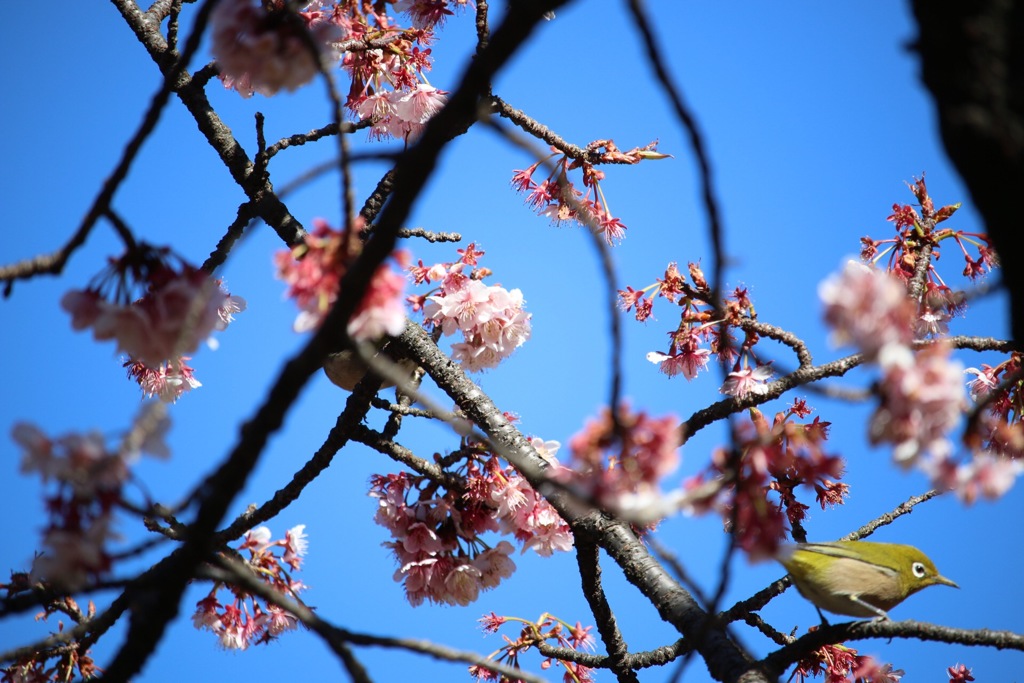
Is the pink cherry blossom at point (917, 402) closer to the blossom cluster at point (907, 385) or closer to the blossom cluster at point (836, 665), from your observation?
the blossom cluster at point (907, 385)

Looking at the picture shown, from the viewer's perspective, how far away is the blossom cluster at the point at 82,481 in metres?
1.29

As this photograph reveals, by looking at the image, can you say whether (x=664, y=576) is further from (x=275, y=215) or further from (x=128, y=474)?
(x=275, y=215)

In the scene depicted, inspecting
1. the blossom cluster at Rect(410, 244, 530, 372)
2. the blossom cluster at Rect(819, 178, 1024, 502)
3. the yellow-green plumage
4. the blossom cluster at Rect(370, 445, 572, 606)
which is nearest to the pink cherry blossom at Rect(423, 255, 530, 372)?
the blossom cluster at Rect(410, 244, 530, 372)

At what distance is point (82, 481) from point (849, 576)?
1938 mm

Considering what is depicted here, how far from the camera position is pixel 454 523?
2.98 m

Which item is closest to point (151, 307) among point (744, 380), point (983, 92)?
point (983, 92)

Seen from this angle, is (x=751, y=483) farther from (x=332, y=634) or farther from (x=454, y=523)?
(x=454, y=523)

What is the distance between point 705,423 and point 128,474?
163 centimetres

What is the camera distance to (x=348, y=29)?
121 inches

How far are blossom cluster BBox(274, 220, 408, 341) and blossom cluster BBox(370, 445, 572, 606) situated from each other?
167cm

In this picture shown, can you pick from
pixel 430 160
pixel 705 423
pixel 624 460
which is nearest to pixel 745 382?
pixel 705 423

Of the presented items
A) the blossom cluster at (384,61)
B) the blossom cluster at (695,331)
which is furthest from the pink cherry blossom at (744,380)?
the blossom cluster at (384,61)

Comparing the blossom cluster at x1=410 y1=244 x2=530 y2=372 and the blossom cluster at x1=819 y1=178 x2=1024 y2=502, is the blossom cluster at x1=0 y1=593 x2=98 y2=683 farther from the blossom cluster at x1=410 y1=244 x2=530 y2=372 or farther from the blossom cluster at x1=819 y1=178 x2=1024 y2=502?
the blossom cluster at x1=819 y1=178 x2=1024 y2=502

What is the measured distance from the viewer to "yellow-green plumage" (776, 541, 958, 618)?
2.21m
